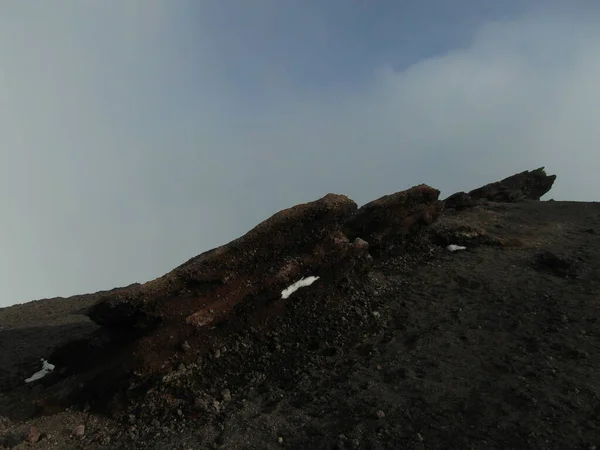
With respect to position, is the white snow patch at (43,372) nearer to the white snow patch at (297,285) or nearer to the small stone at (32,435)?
the small stone at (32,435)

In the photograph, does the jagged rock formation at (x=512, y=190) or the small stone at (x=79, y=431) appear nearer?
the small stone at (x=79, y=431)

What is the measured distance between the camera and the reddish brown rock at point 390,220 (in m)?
16.9

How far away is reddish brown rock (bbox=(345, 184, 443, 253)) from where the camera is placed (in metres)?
16.9

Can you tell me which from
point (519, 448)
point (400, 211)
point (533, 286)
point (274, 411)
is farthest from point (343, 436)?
point (400, 211)

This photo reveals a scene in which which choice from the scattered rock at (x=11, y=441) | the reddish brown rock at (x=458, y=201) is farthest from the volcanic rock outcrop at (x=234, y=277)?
the reddish brown rock at (x=458, y=201)

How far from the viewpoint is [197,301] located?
477 inches

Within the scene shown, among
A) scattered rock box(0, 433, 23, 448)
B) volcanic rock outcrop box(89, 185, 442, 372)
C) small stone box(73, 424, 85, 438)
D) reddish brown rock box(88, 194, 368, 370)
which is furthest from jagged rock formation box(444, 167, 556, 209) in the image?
scattered rock box(0, 433, 23, 448)

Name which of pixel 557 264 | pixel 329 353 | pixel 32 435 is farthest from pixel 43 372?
pixel 557 264

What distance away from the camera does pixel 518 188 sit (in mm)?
30297

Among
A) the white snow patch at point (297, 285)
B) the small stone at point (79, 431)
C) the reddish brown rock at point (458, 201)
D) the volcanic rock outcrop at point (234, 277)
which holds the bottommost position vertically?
the small stone at point (79, 431)

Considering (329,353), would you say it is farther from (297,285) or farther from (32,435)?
(32,435)

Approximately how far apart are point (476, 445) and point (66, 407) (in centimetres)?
879

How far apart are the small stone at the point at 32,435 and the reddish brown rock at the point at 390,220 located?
34.5 feet

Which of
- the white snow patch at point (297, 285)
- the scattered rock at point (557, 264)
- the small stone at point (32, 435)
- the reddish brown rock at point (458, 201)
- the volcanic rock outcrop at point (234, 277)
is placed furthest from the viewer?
the reddish brown rock at point (458, 201)
